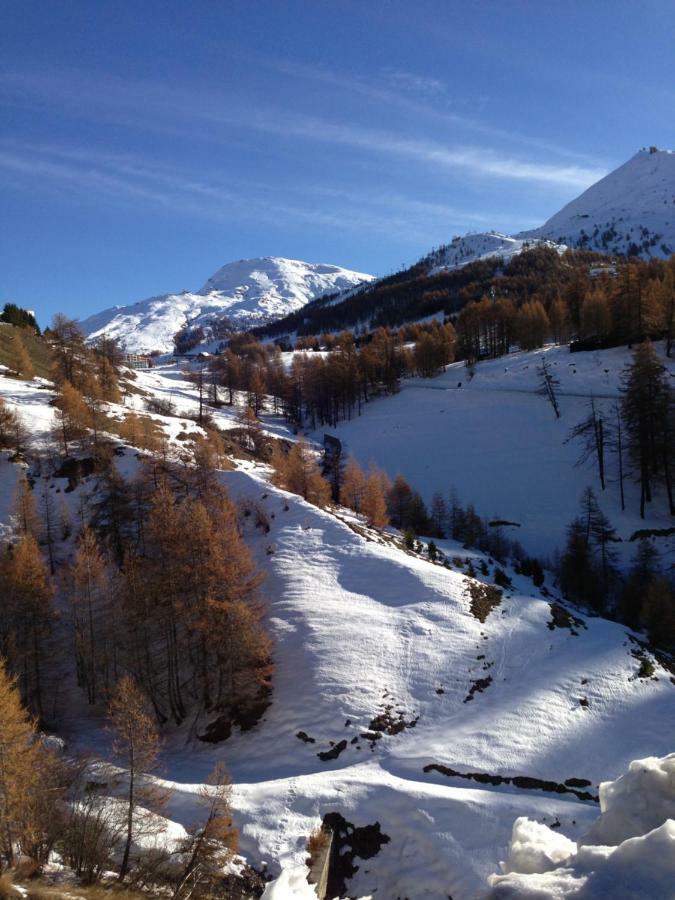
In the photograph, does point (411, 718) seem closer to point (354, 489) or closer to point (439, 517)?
point (354, 489)

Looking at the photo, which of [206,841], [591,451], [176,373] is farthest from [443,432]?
[176,373]

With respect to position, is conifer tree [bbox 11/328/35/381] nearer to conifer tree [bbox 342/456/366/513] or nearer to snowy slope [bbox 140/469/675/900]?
conifer tree [bbox 342/456/366/513]

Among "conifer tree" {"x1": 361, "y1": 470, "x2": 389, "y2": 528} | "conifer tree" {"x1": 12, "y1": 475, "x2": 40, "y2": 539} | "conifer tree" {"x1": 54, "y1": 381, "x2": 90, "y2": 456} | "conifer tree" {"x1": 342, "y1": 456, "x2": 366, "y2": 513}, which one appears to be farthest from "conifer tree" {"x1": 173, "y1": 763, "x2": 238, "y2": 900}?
"conifer tree" {"x1": 54, "y1": 381, "x2": 90, "y2": 456}

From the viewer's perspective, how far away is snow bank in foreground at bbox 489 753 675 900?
3883 mm

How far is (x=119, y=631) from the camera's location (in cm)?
3052

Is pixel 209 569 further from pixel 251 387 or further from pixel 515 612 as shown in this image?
pixel 251 387

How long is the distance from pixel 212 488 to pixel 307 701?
18970 mm

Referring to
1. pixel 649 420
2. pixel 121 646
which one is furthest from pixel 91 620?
pixel 649 420

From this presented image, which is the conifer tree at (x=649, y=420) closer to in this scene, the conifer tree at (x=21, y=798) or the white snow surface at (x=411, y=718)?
the white snow surface at (x=411, y=718)

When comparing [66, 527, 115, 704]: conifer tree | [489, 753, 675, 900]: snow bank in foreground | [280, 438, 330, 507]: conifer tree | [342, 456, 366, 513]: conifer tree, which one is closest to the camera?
[489, 753, 675, 900]: snow bank in foreground

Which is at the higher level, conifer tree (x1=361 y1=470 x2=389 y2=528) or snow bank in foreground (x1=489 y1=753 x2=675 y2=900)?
snow bank in foreground (x1=489 y1=753 x2=675 y2=900)

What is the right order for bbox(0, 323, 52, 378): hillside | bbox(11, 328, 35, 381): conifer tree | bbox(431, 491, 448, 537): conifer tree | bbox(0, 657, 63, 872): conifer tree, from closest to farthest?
bbox(0, 657, 63, 872): conifer tree, bbox(431, 491, 448, 537): conifer tree, bbox(11, 328, 35, 381): conifer tree, bbox(0, 323, 52, 378): hillside

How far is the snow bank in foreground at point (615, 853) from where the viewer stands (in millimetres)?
3883

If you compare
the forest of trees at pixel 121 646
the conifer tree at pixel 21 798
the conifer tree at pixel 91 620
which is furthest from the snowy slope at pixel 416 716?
the conifer tree at pixel 91 620
